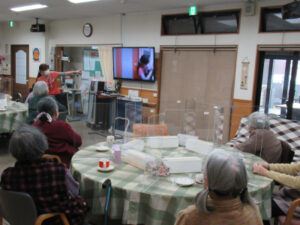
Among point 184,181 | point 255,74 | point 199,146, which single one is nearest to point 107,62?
point 255,74

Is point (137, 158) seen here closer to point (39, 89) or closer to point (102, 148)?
point (102, 148)

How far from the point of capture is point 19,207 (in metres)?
1.67

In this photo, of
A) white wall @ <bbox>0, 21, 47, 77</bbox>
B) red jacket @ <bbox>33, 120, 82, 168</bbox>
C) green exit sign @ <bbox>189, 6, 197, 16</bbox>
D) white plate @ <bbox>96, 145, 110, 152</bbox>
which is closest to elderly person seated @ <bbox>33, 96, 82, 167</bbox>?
red jacket @ <bbox>33, 120, 82, 168</bbox>

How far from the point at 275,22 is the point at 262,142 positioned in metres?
2.65

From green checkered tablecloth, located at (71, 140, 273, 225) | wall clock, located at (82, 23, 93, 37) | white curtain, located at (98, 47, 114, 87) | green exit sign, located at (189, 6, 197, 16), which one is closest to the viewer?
green checkered tablecloth, located at (71, 140, 273, 225)

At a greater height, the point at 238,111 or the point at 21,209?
the point at 238,111

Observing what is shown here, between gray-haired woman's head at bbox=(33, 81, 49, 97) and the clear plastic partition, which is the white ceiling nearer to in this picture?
the clear plastic partition

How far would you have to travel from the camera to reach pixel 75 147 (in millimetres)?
2824

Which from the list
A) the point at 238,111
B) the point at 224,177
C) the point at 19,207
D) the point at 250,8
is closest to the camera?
the point at 224,177

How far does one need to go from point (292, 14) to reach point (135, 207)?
11.0ft

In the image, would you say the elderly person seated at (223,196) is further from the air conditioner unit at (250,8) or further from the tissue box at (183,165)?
the air conditioner unit at (250,8)

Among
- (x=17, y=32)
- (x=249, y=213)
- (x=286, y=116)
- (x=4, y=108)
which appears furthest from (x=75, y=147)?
(x=17, y=32)

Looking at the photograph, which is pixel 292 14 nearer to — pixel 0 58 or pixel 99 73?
pixel 99 73

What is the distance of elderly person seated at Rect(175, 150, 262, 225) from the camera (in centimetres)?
123
